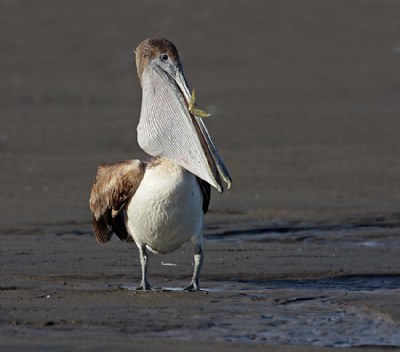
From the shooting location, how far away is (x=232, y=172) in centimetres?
1444

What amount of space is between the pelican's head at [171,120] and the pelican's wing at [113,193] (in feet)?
0.70

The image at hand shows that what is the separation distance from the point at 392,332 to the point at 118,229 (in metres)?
2.82

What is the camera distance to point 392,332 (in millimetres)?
7531

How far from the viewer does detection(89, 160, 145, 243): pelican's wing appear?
9.11 meters

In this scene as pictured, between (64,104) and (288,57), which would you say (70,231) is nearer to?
(64,104)

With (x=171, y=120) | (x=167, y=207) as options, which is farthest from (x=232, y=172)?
(x=167, y=207)

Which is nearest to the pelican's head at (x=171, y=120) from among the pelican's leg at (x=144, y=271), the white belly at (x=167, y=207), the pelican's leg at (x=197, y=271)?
the white belly at (x=167, y=207)

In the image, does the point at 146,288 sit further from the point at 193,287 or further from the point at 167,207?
the point at 167,207

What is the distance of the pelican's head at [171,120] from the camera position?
352 inches

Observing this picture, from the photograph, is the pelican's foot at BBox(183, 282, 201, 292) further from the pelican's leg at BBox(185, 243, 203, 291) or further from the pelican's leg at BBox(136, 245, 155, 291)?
the pelican's leg at BBox(136, 245, 155, 291)

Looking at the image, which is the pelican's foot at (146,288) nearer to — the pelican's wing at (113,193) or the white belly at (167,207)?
the white belly at (167,207)

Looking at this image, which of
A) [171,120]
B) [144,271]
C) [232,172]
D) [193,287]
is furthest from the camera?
[232,172]

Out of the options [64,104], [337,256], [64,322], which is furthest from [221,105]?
[64,322]

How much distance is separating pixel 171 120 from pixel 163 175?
20.5 inches
